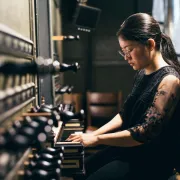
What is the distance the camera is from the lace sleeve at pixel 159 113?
2062 mm

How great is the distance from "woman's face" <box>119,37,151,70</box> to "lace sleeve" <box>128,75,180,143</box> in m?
0.25

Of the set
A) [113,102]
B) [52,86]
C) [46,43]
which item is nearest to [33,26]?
[46,43]

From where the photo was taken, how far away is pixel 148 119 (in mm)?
2078

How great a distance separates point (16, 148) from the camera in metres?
0.86

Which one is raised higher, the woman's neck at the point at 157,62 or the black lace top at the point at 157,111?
the woman's neck at the point at 157,62

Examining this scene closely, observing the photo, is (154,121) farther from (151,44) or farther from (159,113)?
(151,44)

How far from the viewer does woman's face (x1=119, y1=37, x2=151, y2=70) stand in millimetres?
2246

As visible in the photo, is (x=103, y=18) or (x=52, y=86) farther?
(x=103, y=18)

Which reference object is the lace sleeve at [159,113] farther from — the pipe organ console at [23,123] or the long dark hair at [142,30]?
the pipe organ console at [23,123]

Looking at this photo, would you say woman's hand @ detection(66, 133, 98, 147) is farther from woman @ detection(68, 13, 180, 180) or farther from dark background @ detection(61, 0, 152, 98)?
dark background @ detection(61, 0, 152, 98)

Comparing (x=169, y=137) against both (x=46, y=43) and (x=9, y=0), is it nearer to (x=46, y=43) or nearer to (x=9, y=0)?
(x=9, y=0)

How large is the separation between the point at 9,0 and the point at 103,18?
4.47m

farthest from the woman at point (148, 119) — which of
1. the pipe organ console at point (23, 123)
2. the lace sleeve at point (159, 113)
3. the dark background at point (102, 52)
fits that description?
the dark background at point (102, 52)

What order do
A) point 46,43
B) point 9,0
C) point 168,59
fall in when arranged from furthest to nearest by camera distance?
point 46,43 → point 168,59 → point 9,0
